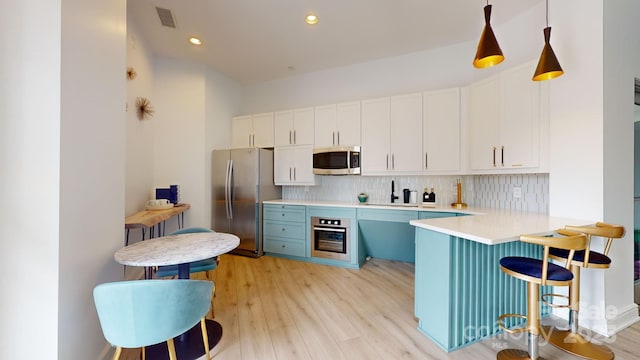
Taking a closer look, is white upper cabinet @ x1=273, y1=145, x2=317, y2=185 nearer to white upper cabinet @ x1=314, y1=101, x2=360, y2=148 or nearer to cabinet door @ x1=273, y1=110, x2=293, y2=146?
cabinet door @ x1=273, y1=110, x2=293, y2=146

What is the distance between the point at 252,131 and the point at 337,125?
159cm

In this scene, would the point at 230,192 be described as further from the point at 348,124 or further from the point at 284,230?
the point at 348,124

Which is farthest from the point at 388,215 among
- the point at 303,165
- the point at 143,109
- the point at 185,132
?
the point at 143,109

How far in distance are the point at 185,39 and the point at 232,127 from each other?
5.13ft

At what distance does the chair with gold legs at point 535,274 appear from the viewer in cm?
137

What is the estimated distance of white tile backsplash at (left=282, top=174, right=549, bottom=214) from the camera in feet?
8.89

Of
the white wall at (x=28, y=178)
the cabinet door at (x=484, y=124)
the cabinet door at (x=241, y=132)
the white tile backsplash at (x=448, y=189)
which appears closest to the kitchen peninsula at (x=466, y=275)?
the white tile backsplash at (x=448, y=189)

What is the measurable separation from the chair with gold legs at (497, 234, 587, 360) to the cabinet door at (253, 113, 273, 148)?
3.60m

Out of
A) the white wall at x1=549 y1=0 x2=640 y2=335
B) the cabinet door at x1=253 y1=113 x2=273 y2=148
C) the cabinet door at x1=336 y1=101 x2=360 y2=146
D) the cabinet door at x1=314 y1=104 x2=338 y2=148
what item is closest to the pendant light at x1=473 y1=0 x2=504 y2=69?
the white wall at x1=549 y1=0 x2=640 y2=335

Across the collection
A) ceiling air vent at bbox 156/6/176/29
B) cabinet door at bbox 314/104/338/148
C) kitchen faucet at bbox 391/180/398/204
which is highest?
ceiling air vent at bbox 156/6/176/29

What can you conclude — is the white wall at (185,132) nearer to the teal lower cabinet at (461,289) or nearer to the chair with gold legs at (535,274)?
the teal lower cabinet at (461,289)

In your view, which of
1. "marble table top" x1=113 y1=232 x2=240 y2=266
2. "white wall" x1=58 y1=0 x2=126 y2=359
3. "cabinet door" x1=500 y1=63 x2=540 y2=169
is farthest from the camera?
"cabinet door" x1=500 y1=63 x2=540 y2=169

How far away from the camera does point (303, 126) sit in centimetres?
404

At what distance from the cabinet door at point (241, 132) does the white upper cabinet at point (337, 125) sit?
1287 millimetres
